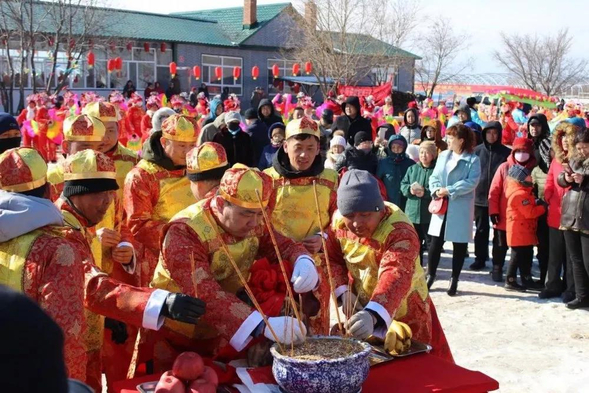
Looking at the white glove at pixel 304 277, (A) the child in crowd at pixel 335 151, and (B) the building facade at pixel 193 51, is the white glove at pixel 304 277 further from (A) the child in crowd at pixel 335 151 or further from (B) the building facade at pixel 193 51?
(B) the building facade at pixel 193 51

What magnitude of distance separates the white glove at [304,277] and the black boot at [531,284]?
4.88 metres

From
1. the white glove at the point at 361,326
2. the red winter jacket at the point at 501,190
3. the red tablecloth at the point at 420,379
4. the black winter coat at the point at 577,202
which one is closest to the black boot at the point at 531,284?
the red winter jacket at the point at 501,190

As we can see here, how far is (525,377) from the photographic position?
186 inches

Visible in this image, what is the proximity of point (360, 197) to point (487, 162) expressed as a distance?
16.2 ft

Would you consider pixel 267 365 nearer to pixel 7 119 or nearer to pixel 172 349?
pixel 172 349

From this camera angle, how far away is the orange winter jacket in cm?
672

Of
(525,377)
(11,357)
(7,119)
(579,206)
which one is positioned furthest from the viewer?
(579,206)

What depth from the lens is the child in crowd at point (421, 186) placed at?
707 centimetres

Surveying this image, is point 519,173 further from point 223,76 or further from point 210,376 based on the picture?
point 223,76

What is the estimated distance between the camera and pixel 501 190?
6.96m

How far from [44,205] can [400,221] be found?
4.93ft

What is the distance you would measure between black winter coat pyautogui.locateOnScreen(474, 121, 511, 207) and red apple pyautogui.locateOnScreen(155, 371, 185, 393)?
18.9 ft

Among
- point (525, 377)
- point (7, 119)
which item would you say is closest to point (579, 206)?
point (525, 377)

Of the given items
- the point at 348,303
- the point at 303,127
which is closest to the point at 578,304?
the point at 303,127
